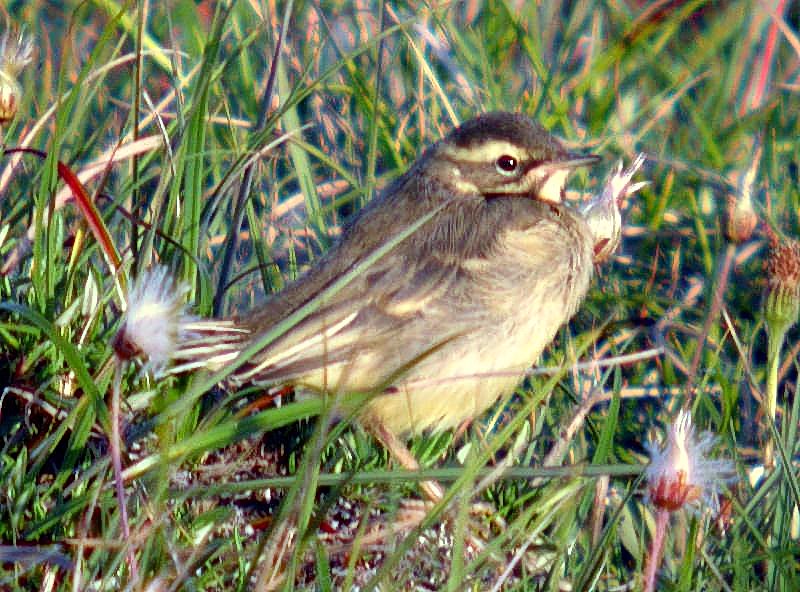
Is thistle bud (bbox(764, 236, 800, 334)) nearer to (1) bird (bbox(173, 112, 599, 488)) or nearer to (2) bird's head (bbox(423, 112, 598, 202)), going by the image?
(1) bird (bbox(173, 112, 599, 488))

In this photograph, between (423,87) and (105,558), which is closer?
(105,558)

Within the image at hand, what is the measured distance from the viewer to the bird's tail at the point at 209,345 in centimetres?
457

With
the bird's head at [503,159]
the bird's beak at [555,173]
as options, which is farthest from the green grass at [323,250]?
the bird's beak at [555,173]

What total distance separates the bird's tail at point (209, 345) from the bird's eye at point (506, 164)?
1369 mm

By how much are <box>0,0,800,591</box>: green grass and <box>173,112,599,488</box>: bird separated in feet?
0.51

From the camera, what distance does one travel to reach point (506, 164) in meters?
5.68

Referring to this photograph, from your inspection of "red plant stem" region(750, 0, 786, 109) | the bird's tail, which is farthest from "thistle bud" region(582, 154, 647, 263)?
"red plant stem" region(750, 0, 786, 109)

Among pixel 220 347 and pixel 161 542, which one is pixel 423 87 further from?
pixel 161 542

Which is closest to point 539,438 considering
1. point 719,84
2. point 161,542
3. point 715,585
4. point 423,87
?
point 715,585

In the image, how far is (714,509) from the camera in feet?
14.3

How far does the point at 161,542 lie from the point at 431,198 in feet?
7.50

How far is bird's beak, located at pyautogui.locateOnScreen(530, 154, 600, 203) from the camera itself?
5.60m

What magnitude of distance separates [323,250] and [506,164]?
82 cm

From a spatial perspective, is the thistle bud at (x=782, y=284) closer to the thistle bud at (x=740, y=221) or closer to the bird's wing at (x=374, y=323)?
the thistle bud at (x=740, y=221)
